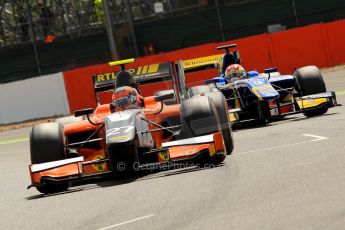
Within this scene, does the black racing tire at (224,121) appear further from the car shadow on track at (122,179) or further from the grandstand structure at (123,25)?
the grandstand structure at (123,25)

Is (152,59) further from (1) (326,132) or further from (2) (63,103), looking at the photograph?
(1) (326,132)

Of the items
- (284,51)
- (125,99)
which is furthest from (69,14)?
(125,99)

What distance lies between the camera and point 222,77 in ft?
57.7

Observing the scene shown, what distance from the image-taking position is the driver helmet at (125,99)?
12.2m

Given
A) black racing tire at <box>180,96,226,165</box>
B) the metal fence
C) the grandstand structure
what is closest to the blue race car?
black racing tire at <box>180,96,226,165</box>

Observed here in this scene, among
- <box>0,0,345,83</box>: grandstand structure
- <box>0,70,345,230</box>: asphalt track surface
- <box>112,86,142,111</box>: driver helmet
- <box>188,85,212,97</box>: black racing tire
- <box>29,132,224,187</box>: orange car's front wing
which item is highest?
<box>0,0,345,83</box>: grandstand structure

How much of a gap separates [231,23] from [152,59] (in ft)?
22.2

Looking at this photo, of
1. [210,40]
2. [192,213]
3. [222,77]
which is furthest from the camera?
[210,40]

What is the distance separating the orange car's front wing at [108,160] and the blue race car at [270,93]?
4.50 meters

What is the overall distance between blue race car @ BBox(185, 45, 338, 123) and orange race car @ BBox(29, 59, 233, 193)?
9.69 feet

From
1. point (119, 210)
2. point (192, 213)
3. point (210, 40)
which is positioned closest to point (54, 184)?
point (119, 210)

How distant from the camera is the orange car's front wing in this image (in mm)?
10641

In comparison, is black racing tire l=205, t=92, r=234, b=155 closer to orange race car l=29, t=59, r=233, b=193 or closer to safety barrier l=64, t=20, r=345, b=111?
orange race car l=29, t=59, r=233, b=193

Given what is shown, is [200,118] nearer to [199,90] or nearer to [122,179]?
[122,179]
